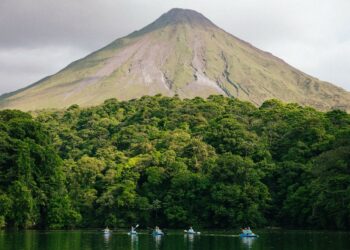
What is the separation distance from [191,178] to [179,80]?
11263 centimetres

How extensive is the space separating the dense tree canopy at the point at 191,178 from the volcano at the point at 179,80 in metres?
82.9

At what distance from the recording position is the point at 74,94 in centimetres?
16400

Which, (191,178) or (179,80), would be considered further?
(179,80)

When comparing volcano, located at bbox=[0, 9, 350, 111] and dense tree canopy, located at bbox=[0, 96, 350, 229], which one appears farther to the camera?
volcano, located at bbox=[0, 9, 350, 111]

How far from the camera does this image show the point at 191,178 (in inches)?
A: 2564

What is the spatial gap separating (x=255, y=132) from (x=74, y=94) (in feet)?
307

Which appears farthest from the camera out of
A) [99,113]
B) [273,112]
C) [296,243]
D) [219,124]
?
[99,113]

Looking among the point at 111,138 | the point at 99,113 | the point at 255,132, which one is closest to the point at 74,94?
the point at 99,113

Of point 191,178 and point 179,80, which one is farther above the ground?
point 179,80

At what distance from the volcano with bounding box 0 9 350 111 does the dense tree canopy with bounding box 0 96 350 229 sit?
272 ft

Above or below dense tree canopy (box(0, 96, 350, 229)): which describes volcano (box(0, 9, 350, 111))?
above

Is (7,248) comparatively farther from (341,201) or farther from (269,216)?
(269,216)

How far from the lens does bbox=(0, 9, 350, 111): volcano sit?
16425 cm

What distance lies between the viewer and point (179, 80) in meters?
176
